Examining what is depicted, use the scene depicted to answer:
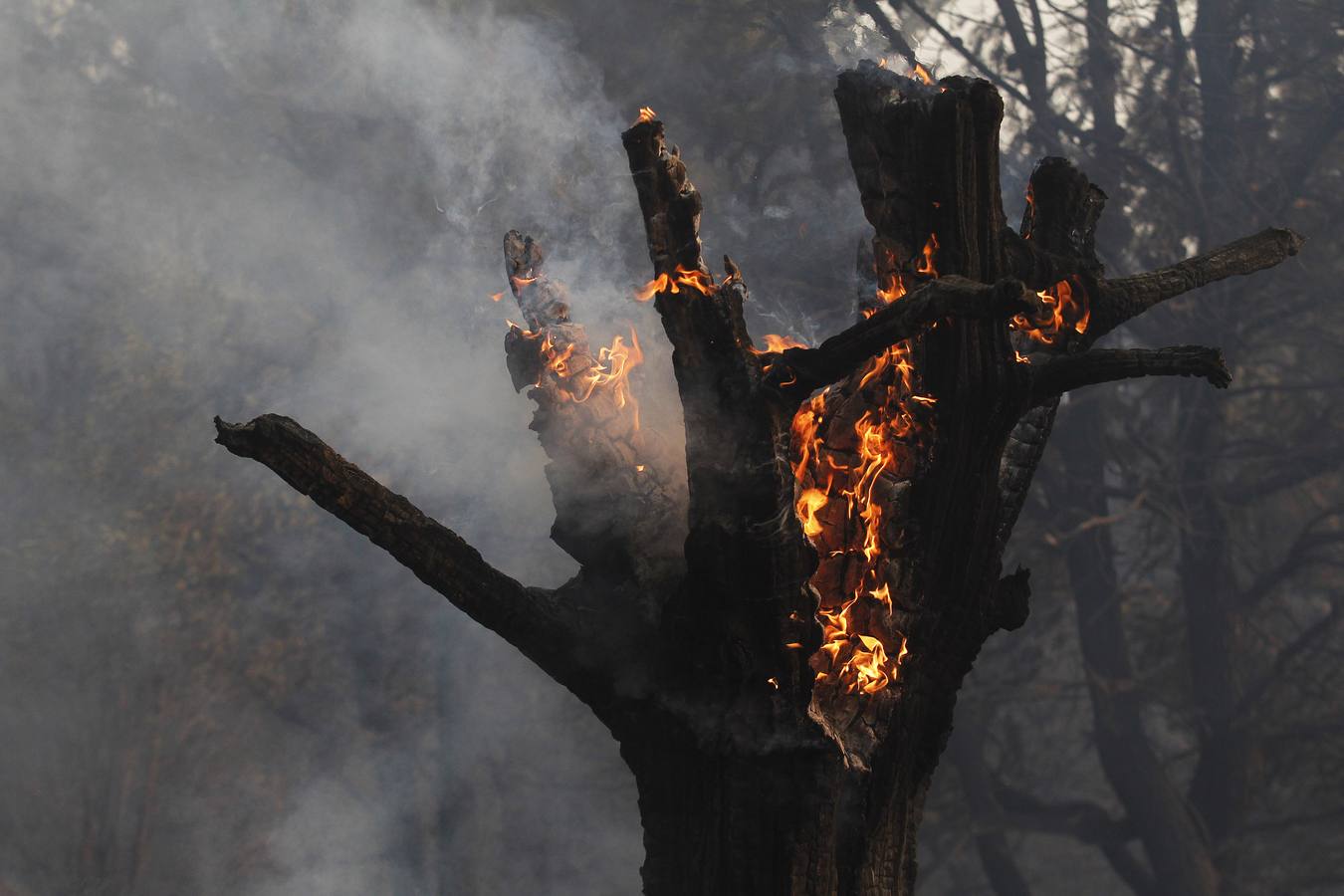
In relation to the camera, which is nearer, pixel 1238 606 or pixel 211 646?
pixel 211 646

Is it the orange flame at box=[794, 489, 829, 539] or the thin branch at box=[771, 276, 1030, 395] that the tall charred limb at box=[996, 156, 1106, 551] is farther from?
the thin branch at box=[771, 276, 1030, 395]

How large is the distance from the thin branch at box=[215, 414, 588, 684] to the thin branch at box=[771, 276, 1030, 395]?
3.77 ft

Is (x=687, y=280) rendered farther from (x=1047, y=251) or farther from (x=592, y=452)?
(x=1047, y=251)

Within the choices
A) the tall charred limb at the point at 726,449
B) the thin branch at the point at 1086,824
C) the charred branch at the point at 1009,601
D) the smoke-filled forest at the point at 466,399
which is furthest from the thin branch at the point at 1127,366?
Answer: the thin branch at the point at 1086,824

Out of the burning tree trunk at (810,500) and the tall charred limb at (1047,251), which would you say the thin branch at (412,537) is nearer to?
the burning tree trunk at (810,500)

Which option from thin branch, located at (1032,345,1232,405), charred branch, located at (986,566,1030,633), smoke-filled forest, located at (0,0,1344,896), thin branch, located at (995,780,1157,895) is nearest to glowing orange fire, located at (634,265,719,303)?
thin branch, located at (1032,345,1232,405)

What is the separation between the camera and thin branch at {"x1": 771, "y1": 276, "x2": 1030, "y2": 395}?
11.2ft

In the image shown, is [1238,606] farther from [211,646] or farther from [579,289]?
[211,646]

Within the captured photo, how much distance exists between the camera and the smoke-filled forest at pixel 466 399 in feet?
30.7

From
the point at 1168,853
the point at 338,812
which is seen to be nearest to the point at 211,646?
the point at 338,812

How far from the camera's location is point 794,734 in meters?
3.78

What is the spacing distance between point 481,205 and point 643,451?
688 cm

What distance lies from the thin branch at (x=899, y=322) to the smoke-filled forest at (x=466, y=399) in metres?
4.27

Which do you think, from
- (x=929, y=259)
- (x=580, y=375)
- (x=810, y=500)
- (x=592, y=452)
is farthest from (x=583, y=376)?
(x=929, y=259)
